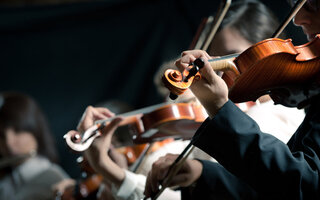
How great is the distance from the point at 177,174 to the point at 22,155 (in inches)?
39.0

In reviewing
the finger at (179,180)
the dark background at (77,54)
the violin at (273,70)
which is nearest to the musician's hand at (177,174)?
the finger at (179,180)

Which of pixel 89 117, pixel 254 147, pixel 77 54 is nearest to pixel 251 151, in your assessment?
pixel 254 147

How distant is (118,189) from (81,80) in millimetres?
1373

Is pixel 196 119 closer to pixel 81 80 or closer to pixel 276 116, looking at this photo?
pixel 276 116

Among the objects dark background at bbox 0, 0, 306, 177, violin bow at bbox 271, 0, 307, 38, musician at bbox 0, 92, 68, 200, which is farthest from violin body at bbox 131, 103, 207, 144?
dark background at bbox 0, 0, 306, 177

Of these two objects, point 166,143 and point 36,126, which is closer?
point 166,143

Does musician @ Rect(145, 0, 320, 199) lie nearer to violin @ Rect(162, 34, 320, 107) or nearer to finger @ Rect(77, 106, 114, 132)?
violin @ Rect(162, 34, 320, 107)

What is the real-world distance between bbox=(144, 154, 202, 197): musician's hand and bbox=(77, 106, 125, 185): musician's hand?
12 centimetres

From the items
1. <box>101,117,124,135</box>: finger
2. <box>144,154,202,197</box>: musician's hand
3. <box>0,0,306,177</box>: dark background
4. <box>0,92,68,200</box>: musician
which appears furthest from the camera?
<box>0,0,306,177</box>: dark background

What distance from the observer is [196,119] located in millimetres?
721

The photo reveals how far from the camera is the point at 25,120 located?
1473 mm

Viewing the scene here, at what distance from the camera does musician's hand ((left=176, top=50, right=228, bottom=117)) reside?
0.47 meters

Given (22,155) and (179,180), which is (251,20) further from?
(22,155)

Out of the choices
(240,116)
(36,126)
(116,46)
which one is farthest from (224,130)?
(116,46)
